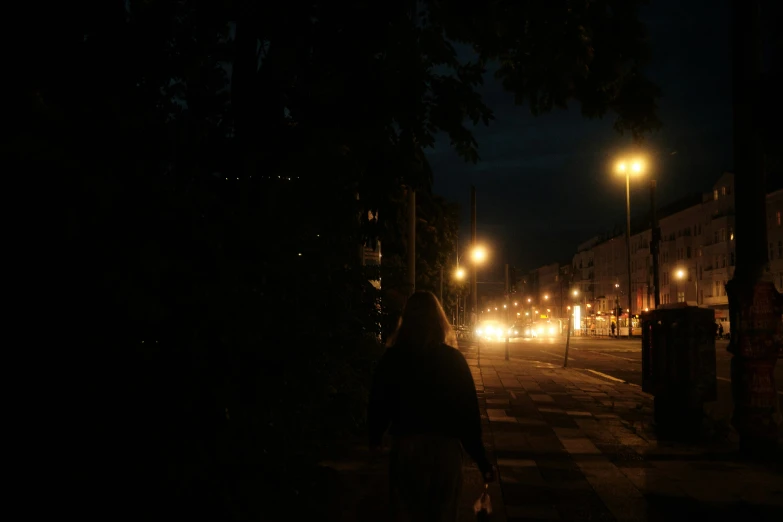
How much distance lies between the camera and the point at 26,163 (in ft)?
12.5

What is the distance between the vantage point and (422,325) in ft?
14.7

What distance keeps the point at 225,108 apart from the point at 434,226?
89.2ft

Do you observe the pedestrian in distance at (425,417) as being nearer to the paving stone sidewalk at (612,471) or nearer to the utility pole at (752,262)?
the paving stone sidewalk at (612,471)

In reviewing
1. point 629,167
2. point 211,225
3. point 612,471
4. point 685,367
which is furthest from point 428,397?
point 629,167

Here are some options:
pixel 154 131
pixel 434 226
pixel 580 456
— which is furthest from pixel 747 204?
pixel 434 226

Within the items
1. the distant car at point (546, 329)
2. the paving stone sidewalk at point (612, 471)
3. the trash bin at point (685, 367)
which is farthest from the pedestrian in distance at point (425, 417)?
the distant car at point (546, 329)

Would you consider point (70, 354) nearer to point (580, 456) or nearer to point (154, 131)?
point (154, 131)

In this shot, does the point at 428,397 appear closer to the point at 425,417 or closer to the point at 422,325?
the point at 425,417

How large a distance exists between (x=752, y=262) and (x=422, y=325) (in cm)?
654

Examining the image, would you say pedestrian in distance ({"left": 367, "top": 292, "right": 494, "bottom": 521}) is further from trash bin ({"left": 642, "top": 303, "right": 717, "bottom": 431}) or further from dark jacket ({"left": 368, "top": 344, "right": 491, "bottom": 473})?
trash bin ({"left": 642, "top": 303, "right": 717, "bottom": 431})

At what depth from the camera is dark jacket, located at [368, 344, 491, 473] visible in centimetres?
427

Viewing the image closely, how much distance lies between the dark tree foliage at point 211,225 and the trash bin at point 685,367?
15.9 ft

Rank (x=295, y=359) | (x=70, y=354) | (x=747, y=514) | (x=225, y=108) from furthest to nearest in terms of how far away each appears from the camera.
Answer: (x=747, y=514)
(x=225, y=108)
(x=295, y=359)
(x=70, y=354)

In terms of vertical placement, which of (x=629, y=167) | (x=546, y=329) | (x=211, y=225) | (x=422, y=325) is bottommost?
(x=422, y=325)
